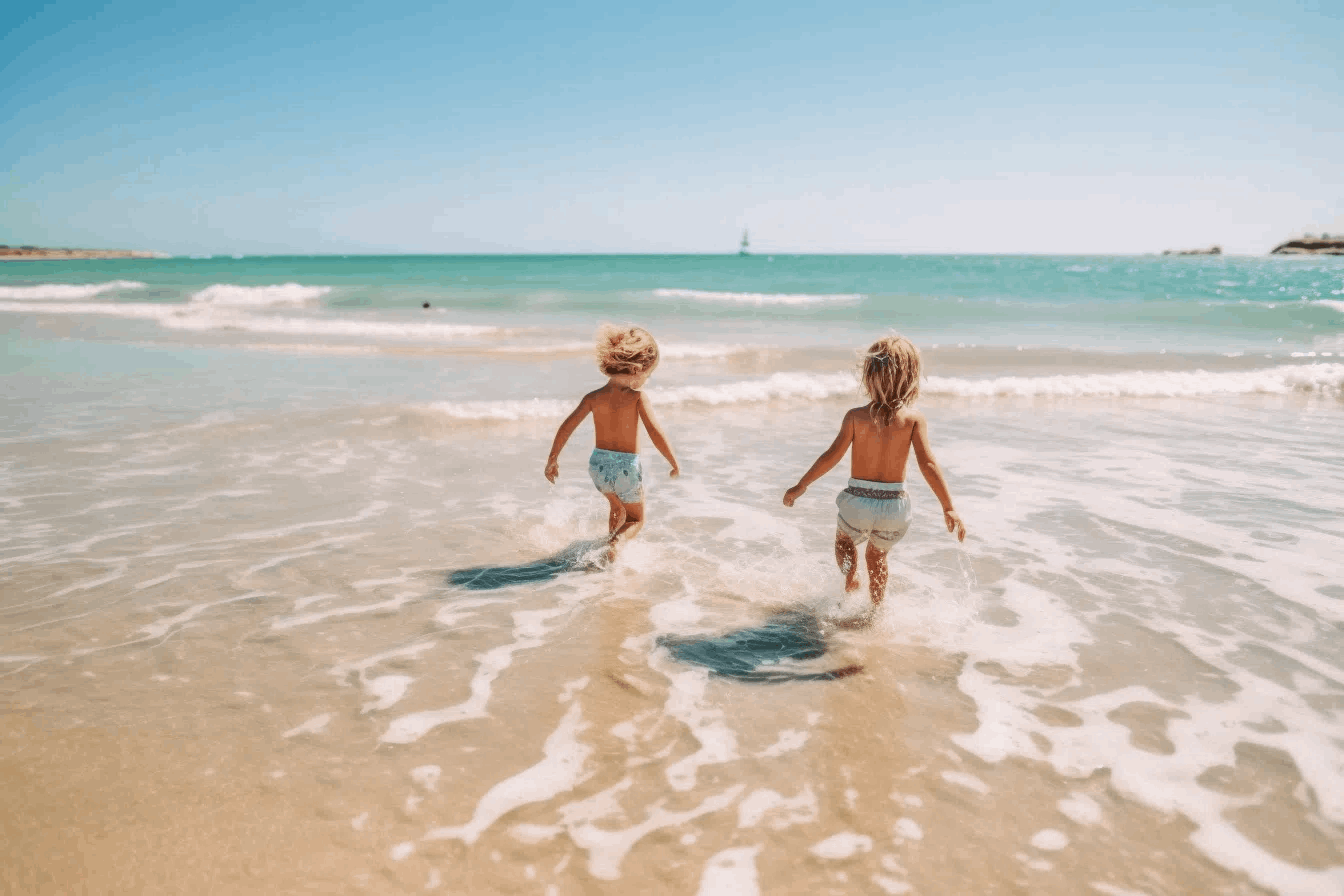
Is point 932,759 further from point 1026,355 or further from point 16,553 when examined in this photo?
point 1026,355

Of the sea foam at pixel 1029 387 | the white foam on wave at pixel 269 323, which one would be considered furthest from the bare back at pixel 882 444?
the white foam on wave at pixel 269 323

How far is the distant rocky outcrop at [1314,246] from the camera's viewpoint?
375ft

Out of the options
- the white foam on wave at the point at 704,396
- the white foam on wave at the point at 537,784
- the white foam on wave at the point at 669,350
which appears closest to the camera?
the white foam on wave at the point at 537,784

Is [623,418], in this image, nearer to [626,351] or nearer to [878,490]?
[626,351]

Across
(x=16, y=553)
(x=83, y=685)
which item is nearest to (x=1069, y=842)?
(x=83, y=685)

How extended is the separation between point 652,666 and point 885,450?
172 centimetres

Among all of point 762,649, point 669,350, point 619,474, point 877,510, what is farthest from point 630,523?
point 669,350

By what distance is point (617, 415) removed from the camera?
17.9 ft

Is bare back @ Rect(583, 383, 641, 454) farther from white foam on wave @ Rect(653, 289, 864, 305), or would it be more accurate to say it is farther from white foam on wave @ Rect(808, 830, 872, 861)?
white foam on wave @ Rect(653, 289, 864, 305)

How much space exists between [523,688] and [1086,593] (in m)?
3.52

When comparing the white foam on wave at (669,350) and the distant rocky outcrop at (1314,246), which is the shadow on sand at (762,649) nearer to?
the white foam on wave at (669,350)

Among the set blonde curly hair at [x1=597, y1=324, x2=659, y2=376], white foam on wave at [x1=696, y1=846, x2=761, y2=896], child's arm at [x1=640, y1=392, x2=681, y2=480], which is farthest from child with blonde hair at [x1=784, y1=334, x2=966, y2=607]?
white foam on wave at [x1=696, y1=846, x2=761, y2=896]

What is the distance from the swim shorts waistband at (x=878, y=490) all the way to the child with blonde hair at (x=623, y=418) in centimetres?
138

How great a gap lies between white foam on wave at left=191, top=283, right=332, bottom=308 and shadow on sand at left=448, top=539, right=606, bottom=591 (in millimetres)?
34741
